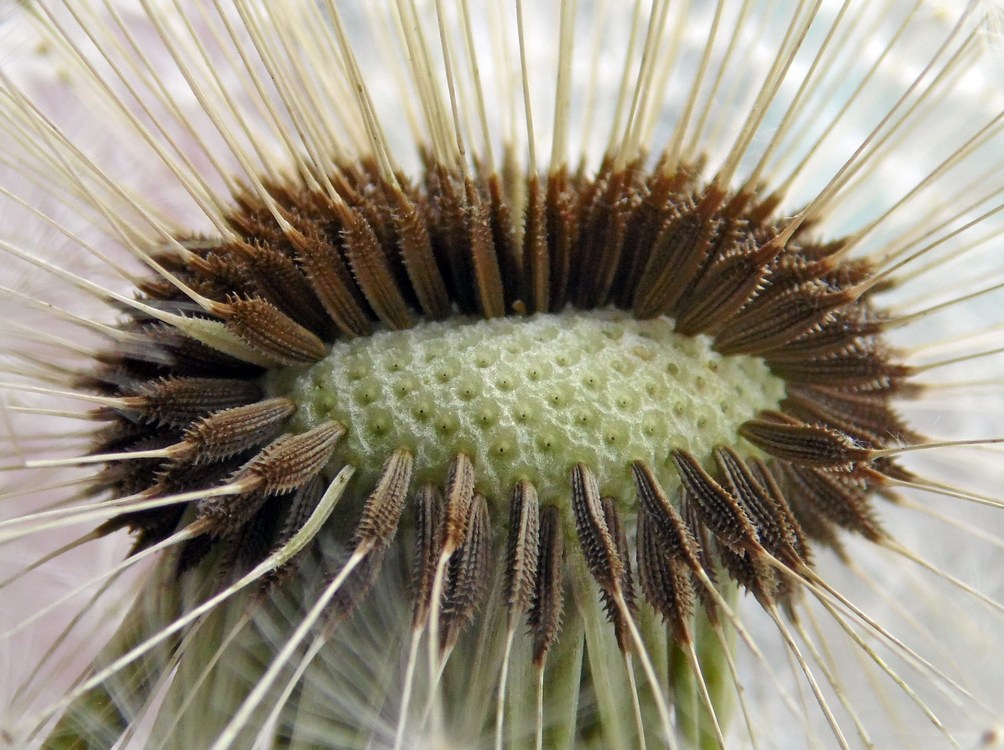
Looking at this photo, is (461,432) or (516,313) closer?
(461,432)

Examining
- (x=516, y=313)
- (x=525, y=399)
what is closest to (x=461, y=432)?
(x=525, y=399)

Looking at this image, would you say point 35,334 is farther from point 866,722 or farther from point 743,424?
point 866,722

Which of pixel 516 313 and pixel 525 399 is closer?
pixel 525 399

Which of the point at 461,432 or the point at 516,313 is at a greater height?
the point at 516,313

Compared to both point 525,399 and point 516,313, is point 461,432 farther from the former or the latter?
point 516,313
